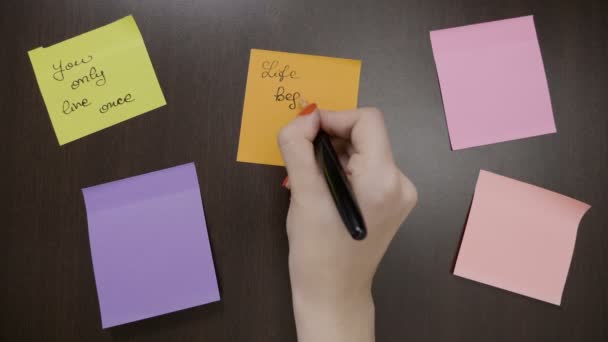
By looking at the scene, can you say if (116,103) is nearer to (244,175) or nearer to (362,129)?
(244,175)

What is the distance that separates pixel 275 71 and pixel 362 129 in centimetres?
17

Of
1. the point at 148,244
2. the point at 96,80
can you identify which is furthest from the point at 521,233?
the point at 96,80

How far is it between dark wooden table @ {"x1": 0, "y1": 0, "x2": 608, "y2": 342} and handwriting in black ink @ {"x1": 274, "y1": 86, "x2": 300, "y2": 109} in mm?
53

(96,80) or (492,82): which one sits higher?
(96,80)

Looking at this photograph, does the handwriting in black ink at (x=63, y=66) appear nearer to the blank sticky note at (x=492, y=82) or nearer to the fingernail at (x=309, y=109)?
the fingernail at (x=309, y=109)

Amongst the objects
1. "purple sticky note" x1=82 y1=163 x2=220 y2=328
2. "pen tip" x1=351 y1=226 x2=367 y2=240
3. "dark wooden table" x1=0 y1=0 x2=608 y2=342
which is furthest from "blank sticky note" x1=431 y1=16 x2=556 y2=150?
"purple sticky note" x1=82 y1=163 x2=220 y2=328

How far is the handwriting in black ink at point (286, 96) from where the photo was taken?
618 millimetres

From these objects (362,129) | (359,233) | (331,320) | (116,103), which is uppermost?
(116,103)

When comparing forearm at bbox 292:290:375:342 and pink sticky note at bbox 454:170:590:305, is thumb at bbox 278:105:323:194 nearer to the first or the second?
forearm at bbox 292:290:375:342

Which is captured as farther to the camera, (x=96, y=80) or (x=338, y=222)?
(x=96, y=80)

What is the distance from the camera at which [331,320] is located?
570mm

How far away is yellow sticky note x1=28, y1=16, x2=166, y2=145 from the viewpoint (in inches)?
24.7

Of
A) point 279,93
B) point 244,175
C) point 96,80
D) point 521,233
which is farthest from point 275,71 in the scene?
point 521,233

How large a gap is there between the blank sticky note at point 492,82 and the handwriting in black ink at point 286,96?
0.21 metres
